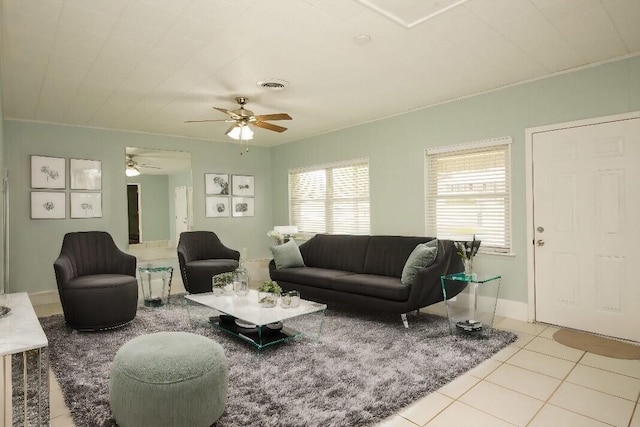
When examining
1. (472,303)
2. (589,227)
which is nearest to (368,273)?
(472,303)

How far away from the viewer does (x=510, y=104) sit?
412 cm

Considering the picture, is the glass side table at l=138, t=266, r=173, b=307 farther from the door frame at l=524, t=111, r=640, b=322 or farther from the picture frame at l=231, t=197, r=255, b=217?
the door frame at l=524, t=111, r=640, b=322

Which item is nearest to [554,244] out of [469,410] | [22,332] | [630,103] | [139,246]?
[630,103]

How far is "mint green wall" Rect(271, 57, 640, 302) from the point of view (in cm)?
354

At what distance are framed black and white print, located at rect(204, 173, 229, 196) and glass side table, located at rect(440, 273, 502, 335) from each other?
4.16 metres

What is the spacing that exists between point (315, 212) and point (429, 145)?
2.45 m

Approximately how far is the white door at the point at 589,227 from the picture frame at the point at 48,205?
5.88m

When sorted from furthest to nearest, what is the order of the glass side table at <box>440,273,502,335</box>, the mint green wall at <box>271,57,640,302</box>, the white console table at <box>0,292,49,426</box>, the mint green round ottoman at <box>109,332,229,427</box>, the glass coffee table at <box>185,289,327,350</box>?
the glass side table at <box>440,273,502,335</box> → the mint green wall at <box>271,57,640,302</box> → the glass coffee table at <box>185,289,327,350</box> → the mint green round ottoman at <box>109,332,229,427</box> → the white console table at <box>0,292,49,426</box>

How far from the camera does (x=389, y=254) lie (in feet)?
15.5

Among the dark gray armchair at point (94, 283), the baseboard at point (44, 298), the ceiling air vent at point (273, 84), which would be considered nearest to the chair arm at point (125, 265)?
the dark gray armchair at point (94, 283)

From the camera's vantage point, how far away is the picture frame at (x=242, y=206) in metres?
6.90

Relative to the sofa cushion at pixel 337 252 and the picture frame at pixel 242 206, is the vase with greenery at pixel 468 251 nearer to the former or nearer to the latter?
the sofa cushion at pixel 337 252

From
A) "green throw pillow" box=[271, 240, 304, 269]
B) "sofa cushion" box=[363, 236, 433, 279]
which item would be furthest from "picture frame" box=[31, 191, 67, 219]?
"sofa cushion" box=[363, 236, 433, 279]

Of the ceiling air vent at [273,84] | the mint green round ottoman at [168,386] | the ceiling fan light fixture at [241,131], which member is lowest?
the mint green round ottoman at [168,386]
